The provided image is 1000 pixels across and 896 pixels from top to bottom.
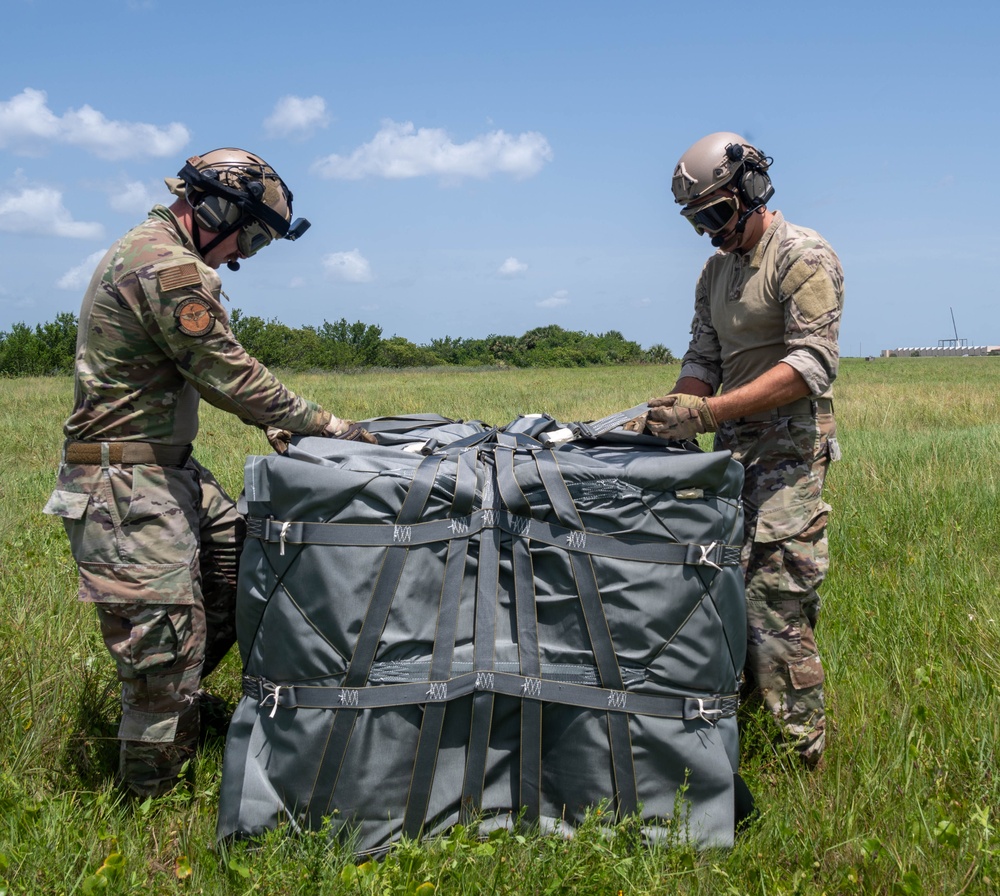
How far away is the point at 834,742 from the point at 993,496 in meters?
4.05

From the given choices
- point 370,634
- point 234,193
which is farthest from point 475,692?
point 234,193

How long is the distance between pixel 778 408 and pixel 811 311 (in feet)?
1.39

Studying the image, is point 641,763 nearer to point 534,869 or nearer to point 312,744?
point 534,869

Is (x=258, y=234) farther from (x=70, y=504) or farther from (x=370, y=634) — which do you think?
(x=370, y=634)

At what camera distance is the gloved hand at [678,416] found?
10.8ft

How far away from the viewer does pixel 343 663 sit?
9.19 ft

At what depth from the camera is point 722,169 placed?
11.4 feet

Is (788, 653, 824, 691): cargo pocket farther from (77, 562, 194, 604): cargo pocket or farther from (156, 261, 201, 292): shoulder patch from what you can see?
(156, 261, 201, 292): shoulder patch

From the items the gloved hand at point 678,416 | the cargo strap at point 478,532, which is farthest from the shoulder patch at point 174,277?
the gloved hand at point 678,416

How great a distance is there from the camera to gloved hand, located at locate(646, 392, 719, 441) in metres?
3.29

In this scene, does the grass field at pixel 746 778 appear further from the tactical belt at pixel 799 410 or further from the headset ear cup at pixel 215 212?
the headset ear cup at pixel 215 212

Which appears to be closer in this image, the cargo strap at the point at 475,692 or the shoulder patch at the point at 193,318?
the cargo strap at the point at 475,692

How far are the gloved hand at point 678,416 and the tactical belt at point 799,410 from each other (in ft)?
1.16

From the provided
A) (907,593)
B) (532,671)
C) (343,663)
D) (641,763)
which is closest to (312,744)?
(343,663)
